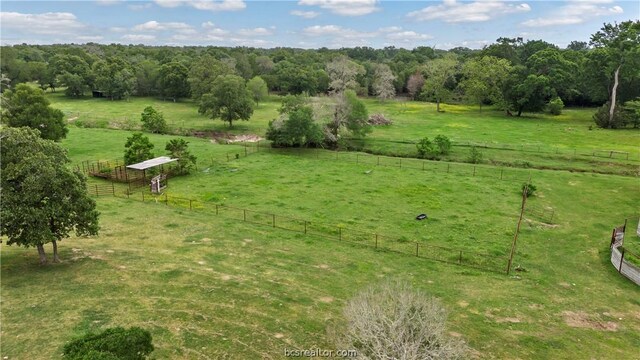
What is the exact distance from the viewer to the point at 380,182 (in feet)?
135

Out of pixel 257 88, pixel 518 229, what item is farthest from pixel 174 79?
pixel 518 229

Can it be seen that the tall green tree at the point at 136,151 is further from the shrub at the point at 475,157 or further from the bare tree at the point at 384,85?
the bare tree at the point at 384,85

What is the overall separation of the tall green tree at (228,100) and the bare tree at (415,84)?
5063 cm

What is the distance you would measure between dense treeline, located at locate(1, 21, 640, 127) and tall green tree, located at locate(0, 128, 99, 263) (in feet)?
187

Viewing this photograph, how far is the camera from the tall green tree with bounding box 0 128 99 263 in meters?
20.4

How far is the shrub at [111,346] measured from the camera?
11.7 metres

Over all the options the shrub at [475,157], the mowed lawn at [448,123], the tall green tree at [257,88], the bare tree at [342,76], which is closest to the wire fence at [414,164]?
the shrub at [475,157]

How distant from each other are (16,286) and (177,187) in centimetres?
1881

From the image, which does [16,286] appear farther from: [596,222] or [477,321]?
[596,222]

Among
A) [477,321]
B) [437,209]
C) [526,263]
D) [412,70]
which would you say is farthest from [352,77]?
[477,321]

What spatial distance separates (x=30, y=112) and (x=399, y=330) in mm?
46783

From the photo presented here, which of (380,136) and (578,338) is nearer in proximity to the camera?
(578,338)

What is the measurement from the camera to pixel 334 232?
96.7 ft

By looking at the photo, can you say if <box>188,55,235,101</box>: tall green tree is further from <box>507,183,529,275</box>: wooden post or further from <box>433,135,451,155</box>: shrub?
<box>507,183,529,275</box>: wooden post
